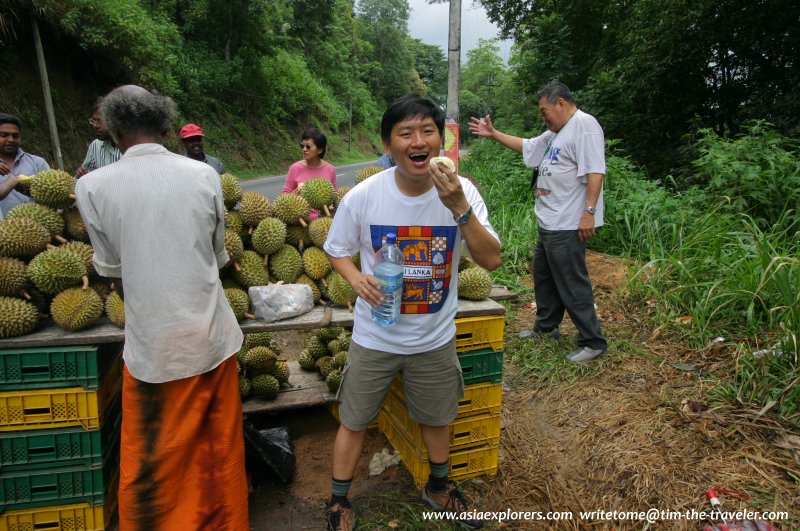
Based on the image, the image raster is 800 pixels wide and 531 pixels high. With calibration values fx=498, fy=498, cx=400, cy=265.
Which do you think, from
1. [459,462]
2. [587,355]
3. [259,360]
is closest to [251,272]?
[259,360]

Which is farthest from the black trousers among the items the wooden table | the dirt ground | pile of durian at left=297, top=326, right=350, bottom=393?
pile of durian at left=297, top=326, right=350, bottom=393

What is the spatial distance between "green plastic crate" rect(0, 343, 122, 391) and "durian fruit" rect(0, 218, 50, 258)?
51 cm

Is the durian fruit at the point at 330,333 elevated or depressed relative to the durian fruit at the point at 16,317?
depressed

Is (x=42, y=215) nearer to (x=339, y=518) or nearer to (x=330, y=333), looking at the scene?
(x=330, y=333)

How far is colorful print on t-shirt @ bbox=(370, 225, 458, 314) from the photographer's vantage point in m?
2.20

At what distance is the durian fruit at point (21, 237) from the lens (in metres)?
2.37

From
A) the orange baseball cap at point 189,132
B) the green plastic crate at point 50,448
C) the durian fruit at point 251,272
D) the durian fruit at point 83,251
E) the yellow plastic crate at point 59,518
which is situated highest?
the orange baseball cap at point 189,132

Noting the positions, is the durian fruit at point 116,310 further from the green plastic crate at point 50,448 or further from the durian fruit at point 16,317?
the green plastic crate at point 50,448

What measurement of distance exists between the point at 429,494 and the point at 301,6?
29.2 meters

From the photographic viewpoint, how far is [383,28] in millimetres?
57188

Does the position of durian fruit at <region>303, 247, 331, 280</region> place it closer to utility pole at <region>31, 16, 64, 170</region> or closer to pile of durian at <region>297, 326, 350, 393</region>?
pile of durian at <region>297, 326, 350, 393</region>

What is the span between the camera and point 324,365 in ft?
11.9

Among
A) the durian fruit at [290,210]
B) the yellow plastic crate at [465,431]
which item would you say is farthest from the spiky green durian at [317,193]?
the yellow plastic crate at [465,431]

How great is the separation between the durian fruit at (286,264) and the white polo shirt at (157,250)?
3.09 feet
